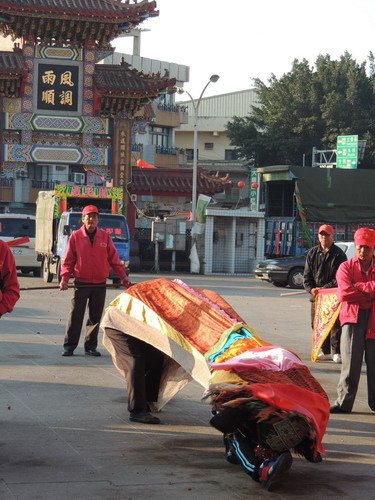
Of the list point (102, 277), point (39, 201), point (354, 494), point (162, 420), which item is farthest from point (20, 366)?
point (39, 201)

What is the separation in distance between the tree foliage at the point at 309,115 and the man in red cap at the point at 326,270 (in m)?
45.6

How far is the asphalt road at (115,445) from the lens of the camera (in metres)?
7.09

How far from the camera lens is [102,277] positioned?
13578 millimetres

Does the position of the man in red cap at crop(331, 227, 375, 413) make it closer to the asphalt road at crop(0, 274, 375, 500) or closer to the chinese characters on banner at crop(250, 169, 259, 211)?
the asphalt road at crop(0, 274, 375, 500)

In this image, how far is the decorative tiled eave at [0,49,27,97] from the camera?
37312 mm

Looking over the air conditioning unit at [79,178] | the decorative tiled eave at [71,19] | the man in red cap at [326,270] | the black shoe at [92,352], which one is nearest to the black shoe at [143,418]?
the black shoe at [92,352]

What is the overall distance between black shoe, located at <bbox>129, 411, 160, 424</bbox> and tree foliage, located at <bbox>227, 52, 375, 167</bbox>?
50.9 m

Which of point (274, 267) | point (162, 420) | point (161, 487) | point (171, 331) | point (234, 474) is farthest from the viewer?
point (274, 267)

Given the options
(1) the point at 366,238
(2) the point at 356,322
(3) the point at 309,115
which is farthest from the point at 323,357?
A: (3) the point at 309,115

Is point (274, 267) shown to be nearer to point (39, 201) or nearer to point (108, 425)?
point (39, 201)

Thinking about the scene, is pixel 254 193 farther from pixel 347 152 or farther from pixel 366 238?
pixel 366 238

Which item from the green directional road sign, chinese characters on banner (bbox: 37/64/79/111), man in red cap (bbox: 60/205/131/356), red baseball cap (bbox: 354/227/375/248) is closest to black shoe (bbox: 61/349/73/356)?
man in red cap (bbox: 60/205/131/356)

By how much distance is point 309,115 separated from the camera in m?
61.0

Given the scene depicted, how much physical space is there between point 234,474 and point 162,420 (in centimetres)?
200
